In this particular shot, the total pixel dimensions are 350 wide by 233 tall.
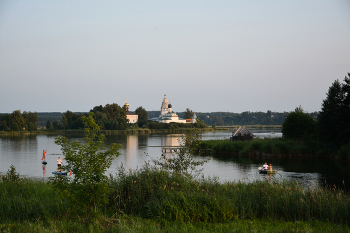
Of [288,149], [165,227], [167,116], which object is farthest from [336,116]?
[167,116]

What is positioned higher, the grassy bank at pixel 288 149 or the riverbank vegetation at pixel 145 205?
the riverbank vegetation at pixel 145 205

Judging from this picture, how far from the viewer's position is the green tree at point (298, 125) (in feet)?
134

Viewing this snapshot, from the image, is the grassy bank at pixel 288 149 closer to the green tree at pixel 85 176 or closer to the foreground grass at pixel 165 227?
the foreground grass at pixel 165 227

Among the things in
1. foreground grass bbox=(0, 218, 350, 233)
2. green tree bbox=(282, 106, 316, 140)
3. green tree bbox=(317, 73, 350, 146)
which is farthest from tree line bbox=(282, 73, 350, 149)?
foreground grass bbox=(0, 218, 350, 233)

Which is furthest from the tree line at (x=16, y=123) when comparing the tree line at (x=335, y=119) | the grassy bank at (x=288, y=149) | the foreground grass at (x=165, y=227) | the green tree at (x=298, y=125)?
the foreground grass at (x=165, y=227)

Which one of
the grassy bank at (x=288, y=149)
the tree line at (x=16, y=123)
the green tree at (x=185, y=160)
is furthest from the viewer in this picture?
the tree line at (x=16, y=123)

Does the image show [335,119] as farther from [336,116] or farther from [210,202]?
[210,202]

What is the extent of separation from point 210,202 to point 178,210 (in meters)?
1.02

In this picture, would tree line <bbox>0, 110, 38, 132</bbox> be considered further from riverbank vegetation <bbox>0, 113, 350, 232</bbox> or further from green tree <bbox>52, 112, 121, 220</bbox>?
green tree <bbox>52, 112, 121, 220</bbox>

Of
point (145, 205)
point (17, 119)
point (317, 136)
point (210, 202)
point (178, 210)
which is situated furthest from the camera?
point (17, 119)

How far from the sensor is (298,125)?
41.7 metres

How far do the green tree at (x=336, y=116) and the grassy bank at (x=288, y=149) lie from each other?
1256mm

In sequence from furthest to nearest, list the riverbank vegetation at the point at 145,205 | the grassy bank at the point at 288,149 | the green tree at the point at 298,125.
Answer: the green tree at the point at 298,125
the grassy bank at the point at 288,149
the riverbank vegetation at the point at 145,205

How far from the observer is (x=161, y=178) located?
34.5 feet
